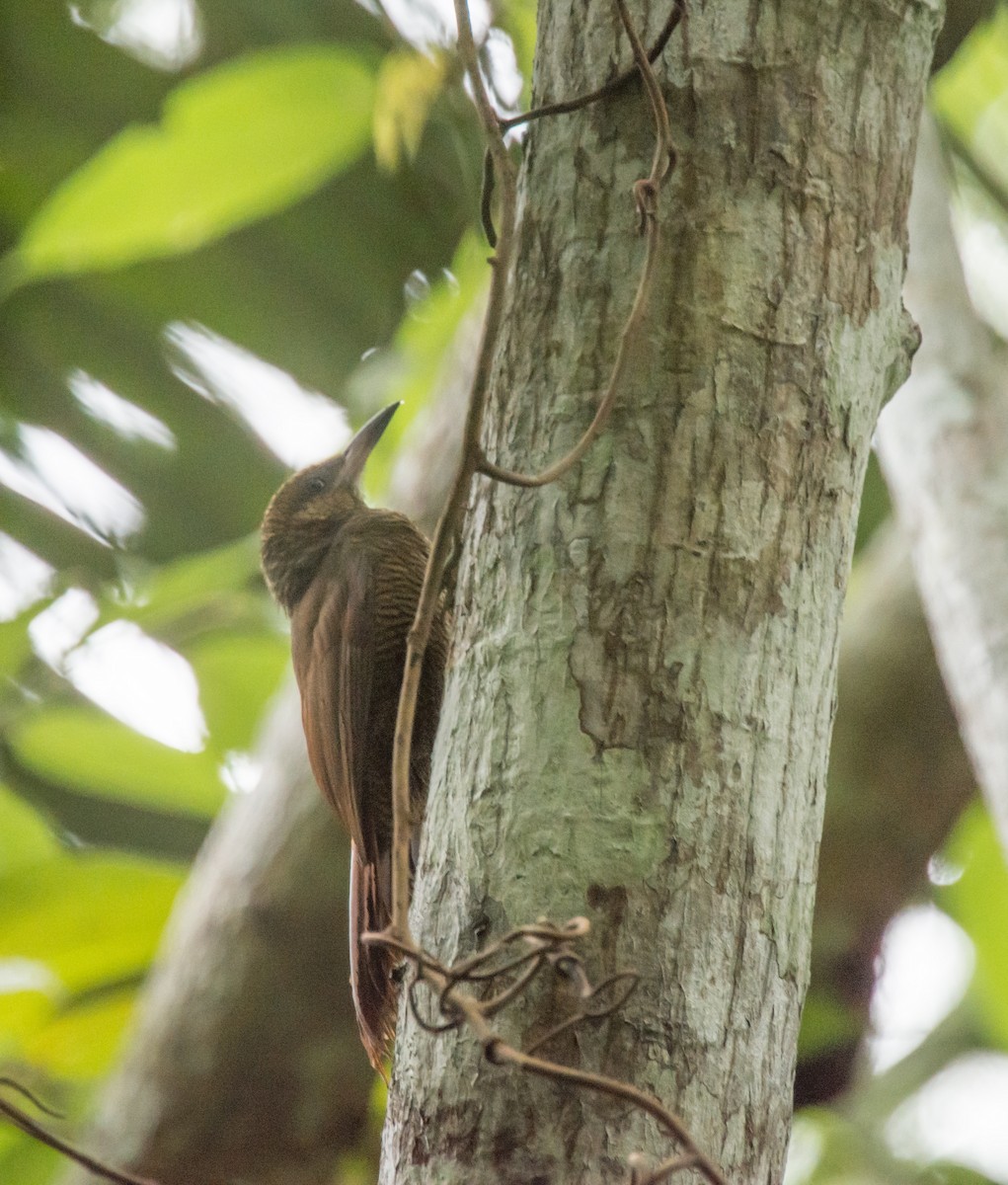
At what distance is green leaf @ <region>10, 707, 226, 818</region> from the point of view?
2.63 m

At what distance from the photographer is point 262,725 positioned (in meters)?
3.14

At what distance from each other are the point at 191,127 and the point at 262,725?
1.50 meters

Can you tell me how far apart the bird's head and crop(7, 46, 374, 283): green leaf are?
1.73 feet

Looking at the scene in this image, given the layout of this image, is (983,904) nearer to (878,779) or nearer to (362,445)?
(878,779)

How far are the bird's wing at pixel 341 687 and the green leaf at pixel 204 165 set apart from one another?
580mm

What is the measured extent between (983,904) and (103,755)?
74.0 inches

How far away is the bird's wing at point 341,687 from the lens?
1.71m

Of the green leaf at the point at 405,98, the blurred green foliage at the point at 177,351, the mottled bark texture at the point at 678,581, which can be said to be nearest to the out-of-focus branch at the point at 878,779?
the blurred green foliage at the point at 177,351

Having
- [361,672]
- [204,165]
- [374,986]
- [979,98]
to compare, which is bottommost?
[374,986]

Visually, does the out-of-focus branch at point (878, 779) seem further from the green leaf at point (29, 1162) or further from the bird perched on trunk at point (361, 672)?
the green leaf at point (29, 1162)

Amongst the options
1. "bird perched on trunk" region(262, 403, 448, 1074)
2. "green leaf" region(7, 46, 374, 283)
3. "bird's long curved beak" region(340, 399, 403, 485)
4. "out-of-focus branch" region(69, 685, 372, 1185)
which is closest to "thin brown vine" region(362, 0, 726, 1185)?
"bird perched on trunk" region(262, 403, 448, 1074)

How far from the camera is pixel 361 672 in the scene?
183 centimetres

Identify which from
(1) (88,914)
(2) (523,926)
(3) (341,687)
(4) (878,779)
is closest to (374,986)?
(3) (341,687)

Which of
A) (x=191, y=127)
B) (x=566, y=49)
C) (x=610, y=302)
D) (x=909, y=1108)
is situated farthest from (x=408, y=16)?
(x=909, y=1108)
